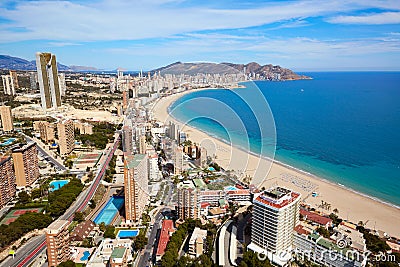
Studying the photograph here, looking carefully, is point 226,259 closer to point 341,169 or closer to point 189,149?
point 189,149

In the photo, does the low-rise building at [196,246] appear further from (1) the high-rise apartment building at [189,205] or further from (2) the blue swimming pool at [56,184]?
(2) the blue swimming pool at [56,184]

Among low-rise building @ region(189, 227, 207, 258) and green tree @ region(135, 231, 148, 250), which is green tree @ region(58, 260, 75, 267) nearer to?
green tree @ region(135, 231, 148, 250)

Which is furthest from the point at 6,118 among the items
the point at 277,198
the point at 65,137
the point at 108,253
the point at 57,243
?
the point at 277,198

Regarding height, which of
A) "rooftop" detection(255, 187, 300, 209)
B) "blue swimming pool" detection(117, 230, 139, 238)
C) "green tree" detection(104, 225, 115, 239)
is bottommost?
"blue swimming pool" detection(117, 230, 139, 238)

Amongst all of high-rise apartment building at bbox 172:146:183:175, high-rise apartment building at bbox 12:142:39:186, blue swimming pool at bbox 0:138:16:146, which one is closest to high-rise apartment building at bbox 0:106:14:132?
blue swimming pool at bbox 0:138:16:146

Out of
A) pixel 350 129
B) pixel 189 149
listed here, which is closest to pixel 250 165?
pixel 189 149

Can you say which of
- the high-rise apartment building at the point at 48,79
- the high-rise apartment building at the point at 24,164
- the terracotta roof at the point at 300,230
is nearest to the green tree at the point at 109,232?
the terracotta roof at the point at 300,230

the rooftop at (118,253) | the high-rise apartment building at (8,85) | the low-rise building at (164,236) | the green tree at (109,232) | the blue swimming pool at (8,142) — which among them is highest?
the high-rise apartment building at (8,85)
